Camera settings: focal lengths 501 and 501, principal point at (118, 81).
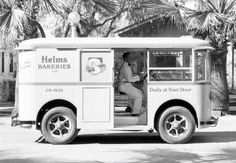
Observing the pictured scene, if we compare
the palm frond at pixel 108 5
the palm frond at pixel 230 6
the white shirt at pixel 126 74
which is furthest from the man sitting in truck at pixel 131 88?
the palm frond at pixel 230 6

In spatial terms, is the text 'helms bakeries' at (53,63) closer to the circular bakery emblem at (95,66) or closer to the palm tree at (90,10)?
the circular bakery emblem at (95,66)

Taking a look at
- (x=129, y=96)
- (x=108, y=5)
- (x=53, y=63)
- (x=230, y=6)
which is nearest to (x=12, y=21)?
(x=108, y=5)

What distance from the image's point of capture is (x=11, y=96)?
24.4 meters

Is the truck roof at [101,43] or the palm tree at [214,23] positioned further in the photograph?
the palm tree at [214,23]

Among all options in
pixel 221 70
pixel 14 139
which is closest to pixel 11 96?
pixel 221 70

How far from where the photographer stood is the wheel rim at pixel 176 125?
1068cm

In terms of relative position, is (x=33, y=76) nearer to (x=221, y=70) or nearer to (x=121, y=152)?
(x=121, y=152)

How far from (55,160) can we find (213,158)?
279 centimetres

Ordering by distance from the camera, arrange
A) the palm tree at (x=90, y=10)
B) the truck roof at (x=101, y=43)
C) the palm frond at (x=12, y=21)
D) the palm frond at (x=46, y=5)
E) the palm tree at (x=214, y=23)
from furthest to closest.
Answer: the palm tree at (x=90, y=10), the palm tree at (x=214, y=23), the palm frond at (x=46, y=5), the palm frond at (x=12, y=21), the truck roof at (x=101, y=43)

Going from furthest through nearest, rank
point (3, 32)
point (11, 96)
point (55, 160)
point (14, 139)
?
1. point (11, 96)
2. point (3, 32)
3. point (14, 139)
4. point (55, 160)

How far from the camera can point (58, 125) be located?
34.7ft

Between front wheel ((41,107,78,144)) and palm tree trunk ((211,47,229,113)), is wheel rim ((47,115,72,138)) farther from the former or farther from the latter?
palm tree trunk ((211,47,229,113))

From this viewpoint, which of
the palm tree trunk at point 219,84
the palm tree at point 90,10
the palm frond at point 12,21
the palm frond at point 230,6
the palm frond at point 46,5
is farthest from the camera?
the palm tree at point 90,10

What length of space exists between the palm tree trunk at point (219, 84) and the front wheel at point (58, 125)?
796 cm
